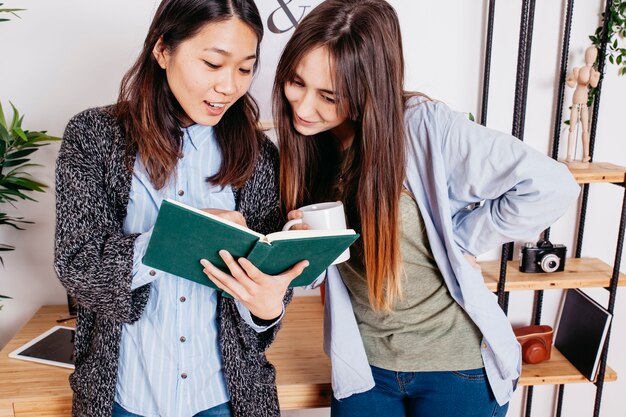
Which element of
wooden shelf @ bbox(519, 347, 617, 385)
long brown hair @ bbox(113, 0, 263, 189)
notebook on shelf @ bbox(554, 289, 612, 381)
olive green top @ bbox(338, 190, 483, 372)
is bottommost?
wooden shelf @ bbox(519, 347, 617, 385)

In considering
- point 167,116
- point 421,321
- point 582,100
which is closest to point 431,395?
point 421,321

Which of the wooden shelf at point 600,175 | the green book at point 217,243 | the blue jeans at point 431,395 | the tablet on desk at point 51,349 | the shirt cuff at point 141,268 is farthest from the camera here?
the wooden shelf at point 600,175

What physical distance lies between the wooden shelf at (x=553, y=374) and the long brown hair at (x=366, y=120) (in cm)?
87

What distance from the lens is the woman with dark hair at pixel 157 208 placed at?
917 mm

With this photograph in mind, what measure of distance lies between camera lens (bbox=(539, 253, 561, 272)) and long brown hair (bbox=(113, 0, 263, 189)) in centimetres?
112

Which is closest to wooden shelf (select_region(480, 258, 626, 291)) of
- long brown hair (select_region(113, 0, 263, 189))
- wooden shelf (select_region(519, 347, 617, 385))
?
wooden shelf (select_region(519, 347, 617, 385))

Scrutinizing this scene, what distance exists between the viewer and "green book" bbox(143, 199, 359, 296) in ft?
2.57

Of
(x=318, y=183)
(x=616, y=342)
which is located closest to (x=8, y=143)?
(x=318, y=183)

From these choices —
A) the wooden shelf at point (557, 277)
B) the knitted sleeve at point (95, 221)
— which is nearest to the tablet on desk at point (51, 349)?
the knitted sleeve at point (95, 221)

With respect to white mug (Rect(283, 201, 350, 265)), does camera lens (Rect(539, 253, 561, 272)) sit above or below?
below

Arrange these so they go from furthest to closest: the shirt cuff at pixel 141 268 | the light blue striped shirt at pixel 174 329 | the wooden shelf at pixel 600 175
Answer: the wooden shelf at pixel 600 175 → the light blue striped shirt at pixel 174 329 → the shirt cuff at pixel 141 268

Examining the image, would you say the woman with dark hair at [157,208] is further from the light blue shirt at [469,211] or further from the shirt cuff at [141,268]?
the light blue shirt at [469,211]

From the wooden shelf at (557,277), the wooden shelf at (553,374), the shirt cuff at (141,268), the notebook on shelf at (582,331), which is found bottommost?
the wooden shelf at (553,374)

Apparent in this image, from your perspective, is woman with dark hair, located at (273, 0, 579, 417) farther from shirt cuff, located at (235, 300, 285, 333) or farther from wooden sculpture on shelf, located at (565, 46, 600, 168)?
wooden sculpture on shelf, located at (565, 46, 600, 168)
